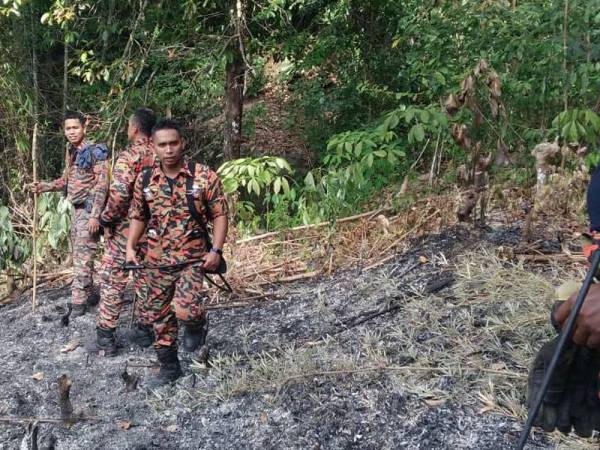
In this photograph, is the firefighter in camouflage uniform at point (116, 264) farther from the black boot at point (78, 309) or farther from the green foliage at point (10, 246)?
the green foliage at point (10, 246)

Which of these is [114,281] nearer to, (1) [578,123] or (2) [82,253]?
(2) [82,253]

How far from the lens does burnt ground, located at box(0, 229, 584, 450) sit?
344cm

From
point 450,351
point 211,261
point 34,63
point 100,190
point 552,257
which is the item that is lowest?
point 450,351

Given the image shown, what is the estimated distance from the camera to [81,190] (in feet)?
18.7

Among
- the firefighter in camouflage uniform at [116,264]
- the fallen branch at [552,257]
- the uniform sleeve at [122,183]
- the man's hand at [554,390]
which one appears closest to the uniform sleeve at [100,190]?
the firefighter in camouflage uniform at [116,264]

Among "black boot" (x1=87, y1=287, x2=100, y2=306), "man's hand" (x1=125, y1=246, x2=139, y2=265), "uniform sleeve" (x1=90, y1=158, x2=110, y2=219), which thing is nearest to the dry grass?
"man's hand" (x1=125, y1=246, x2=139, y2=265)

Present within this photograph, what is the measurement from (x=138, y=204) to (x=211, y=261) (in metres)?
0.61

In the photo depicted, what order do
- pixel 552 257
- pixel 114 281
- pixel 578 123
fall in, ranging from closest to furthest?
pixel 578 123
pixel 552 257
pixel 114 281

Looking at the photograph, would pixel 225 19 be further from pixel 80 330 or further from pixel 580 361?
pixel 580 361

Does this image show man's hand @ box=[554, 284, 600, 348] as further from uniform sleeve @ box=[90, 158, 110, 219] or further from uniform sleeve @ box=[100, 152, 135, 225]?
uniform sleeve @ box=[90, 158, 110, 219]

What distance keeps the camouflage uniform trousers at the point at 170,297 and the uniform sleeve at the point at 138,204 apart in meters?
0.37

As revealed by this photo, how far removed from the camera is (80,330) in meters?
5.59

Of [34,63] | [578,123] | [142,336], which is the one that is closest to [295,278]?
[142,336]

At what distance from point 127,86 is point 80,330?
3.69 m
